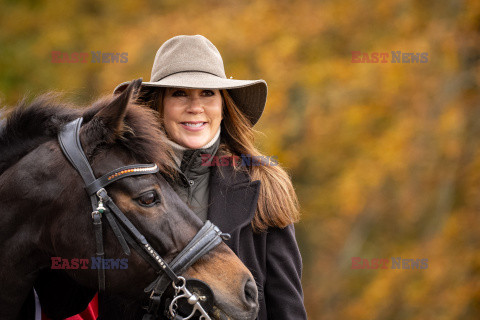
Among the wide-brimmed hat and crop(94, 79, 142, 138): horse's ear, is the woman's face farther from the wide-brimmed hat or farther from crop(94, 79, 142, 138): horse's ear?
crop(94, 79, 142, 138): horse's ear

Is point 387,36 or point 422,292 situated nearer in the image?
point 422,292

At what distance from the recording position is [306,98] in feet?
37.1

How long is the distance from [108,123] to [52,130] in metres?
0.30

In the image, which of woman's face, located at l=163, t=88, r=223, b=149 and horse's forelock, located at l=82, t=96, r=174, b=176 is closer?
horse's forelock, located at l=82, t=96, r=174, b=176

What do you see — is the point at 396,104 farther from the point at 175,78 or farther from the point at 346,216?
the point at 175,78

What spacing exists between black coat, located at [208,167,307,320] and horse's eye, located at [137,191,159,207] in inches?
24.0

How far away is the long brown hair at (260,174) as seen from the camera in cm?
310

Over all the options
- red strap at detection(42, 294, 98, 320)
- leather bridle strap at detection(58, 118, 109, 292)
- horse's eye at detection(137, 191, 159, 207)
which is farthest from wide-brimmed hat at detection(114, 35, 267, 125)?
red strap at detection(42, 294, 98, 320)

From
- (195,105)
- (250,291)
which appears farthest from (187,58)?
(250,291)

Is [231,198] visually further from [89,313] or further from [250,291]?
[89,313]

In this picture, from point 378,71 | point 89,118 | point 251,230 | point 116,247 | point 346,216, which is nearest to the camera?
point 116,247

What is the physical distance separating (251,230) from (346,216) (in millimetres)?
9031

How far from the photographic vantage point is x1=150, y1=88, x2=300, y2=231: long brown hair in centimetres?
310

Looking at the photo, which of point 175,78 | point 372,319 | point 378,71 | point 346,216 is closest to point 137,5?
point 378,71
